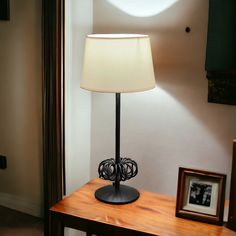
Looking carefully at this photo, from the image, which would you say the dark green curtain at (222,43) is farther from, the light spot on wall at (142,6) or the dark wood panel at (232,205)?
the dark wood panel at (232,205)

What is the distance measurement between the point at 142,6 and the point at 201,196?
3.10 feet

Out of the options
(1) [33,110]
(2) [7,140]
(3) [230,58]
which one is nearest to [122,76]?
(3) [230,58]

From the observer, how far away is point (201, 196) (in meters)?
1.67

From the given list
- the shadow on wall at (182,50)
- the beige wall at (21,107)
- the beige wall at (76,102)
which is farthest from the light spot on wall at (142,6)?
the beige wall at (21,107)

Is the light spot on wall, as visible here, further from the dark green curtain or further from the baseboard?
the baseboard

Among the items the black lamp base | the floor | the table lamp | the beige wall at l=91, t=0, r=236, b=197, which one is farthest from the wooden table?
the floor

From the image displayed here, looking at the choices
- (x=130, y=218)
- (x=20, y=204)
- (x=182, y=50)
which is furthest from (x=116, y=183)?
(x=20, y=204)

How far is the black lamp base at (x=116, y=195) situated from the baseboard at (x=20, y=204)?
0.99 meters

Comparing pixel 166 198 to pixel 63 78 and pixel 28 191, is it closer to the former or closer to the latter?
pixel 63 78

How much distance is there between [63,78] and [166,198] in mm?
803

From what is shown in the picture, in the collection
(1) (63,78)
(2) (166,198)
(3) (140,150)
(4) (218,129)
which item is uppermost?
(1) (63,78)

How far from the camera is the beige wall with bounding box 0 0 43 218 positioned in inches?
98.4

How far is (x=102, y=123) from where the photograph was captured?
2.20 m

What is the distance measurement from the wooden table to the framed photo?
0.03m
